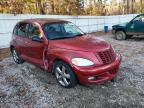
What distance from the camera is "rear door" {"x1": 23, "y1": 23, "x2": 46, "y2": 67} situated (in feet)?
18.7

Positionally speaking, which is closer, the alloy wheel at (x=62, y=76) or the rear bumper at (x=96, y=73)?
the rear bumper at (x=96, y=73)

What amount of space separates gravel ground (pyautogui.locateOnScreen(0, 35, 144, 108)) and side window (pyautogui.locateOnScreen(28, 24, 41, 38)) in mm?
1148

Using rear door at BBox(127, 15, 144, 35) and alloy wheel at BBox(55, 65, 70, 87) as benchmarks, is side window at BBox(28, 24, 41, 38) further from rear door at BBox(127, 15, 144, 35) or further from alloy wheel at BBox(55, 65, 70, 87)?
rear door at BBox(127, 15, 144, 35)

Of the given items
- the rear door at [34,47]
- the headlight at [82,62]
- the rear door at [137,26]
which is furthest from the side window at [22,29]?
the rear door at [137,26]

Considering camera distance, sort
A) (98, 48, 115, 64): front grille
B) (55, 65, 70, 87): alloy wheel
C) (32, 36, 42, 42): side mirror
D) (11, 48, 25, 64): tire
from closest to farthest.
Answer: (98, 48, 115, 64): front grille
(55, 65, 70, 87): alloy wheel
(32, 36, 42, 42): side mirror
(11, 48, 25, 64): tire

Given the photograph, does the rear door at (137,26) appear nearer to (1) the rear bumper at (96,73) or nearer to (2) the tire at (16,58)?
(2) the tire at (16,58)

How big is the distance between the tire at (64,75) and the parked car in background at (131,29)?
8.18m

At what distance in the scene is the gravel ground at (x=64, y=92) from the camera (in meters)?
4.40

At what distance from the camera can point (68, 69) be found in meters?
4.86

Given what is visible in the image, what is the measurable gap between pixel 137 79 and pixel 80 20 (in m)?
11.0

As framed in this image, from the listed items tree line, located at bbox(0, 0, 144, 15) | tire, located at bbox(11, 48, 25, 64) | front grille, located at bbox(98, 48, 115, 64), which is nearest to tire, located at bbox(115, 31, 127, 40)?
tree line, located at bbox(0, 0, 144, 15)

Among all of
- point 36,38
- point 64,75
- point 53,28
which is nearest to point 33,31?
point 36,38

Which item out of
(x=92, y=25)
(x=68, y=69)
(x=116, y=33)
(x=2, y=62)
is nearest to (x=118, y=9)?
(x=92, y=25)

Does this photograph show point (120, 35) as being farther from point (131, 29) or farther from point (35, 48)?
point (35, 48)
